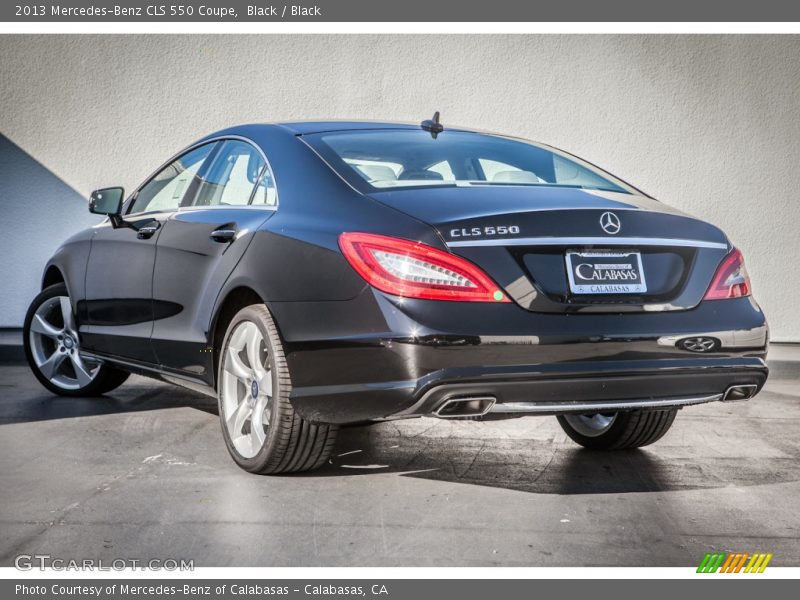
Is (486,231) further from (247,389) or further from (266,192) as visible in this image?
(247,389)

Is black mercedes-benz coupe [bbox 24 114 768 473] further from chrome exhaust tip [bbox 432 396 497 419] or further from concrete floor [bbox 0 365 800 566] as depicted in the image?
concrete floor [bbox 0 365 800 566]

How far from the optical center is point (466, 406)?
373 centimetres

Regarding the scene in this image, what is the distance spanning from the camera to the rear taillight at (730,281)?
407 centimetres

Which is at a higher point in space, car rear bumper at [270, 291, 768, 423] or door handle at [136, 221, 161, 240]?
door handle at [136, 221, 161, 240]

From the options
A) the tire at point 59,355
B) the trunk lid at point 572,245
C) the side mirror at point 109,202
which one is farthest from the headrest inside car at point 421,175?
the tire at point 59,355

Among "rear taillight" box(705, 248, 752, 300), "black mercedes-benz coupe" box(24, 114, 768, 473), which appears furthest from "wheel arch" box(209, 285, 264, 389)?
"rear taillight" box(705, 248, 752, 300)

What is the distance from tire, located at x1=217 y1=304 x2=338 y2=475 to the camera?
421cm

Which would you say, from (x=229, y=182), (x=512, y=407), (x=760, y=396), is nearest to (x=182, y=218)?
(x=229, y=182)

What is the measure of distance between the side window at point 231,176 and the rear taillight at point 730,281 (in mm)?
1949

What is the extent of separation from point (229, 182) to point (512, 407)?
1.96m

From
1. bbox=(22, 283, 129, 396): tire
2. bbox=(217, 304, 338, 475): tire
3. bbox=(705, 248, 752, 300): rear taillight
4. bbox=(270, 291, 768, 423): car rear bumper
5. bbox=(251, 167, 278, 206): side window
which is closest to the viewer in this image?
bbox=(270, 291, 768, 423): car rear bumper

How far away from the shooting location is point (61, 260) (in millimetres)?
6691

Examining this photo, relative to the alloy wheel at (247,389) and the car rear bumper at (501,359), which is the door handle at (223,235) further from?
the car rear bumper at (501,359)

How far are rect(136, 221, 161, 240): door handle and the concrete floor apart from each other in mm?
1018
